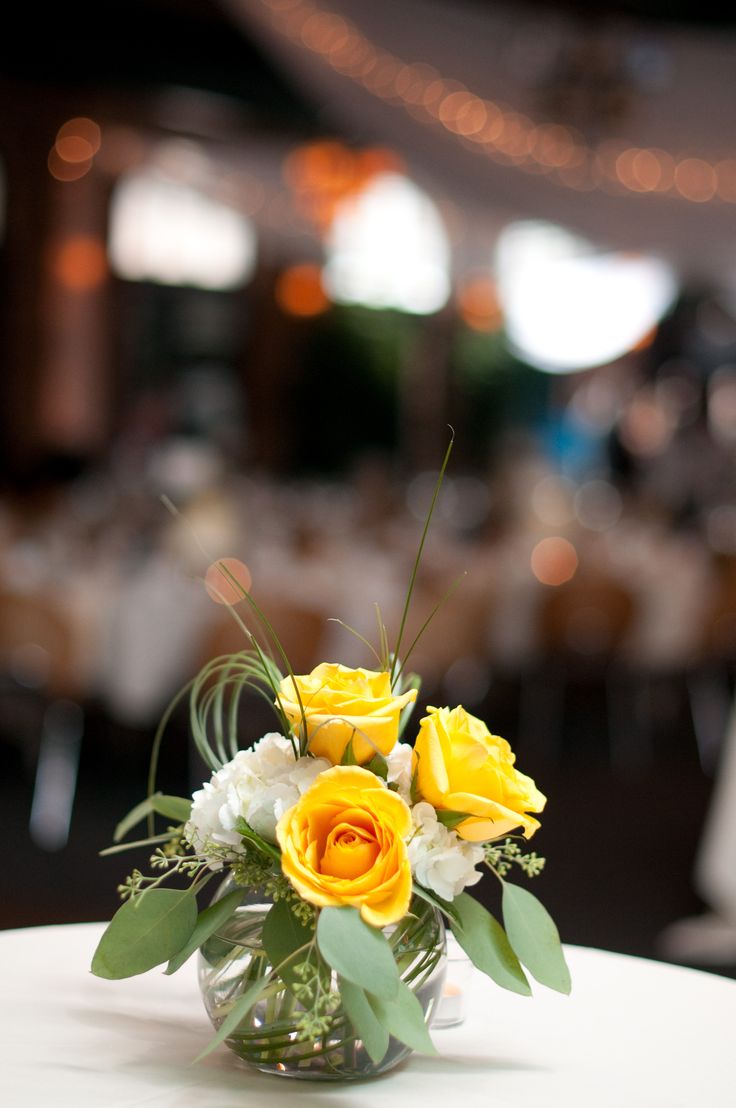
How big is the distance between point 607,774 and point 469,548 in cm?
156

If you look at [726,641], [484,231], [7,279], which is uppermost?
[484,231]

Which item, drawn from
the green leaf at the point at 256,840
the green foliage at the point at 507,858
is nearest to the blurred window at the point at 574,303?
the green foliage at the point at 507,858

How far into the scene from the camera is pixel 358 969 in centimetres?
101

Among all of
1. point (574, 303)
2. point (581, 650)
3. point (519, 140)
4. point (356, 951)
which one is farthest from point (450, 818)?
point (574, 303)

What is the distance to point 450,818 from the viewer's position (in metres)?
1.12

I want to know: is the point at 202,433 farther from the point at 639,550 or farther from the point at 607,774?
the point at 607,774

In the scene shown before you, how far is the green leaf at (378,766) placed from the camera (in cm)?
113

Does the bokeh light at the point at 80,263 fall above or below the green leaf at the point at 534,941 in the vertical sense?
above

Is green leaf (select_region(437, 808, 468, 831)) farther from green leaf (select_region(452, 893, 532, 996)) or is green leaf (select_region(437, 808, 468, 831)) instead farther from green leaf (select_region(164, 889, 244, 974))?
green leaf (select_region(164, 889, 244, 974))

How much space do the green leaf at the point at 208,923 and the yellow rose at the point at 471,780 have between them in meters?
0.17

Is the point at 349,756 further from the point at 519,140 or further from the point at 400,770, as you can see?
the point at 519,140

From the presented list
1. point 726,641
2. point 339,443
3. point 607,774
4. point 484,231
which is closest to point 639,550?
point 726,641

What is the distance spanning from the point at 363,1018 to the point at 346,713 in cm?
22

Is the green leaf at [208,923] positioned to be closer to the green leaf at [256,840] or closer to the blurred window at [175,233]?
the green leaf at [256,840]
